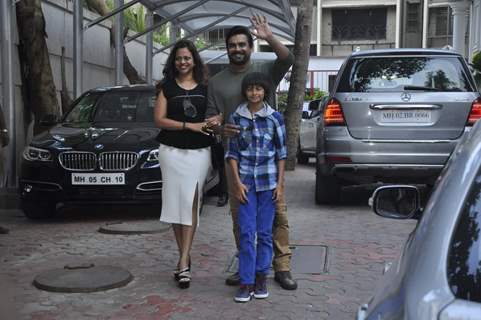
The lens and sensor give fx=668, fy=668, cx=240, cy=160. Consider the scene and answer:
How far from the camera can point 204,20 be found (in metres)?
19.1

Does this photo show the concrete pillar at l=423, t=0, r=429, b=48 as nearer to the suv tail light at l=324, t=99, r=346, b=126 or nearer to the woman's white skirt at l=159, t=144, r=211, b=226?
the suv tail light at l=324, t=99, r=346, b=126

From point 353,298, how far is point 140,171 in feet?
10.4

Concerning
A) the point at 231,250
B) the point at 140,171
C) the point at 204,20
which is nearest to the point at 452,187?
the point at 231,250

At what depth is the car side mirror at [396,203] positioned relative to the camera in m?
2.77

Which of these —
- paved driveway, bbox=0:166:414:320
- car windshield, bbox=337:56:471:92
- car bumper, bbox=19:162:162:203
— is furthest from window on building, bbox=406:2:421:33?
car bumper, bbox=19:162:162:203

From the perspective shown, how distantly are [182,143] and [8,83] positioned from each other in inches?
181

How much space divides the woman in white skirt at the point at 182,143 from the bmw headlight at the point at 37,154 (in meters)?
2.73

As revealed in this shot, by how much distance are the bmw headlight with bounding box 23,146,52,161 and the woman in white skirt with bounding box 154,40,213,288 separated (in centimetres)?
273

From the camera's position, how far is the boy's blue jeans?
450cm

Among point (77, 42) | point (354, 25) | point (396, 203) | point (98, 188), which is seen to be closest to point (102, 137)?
point (98, 188)

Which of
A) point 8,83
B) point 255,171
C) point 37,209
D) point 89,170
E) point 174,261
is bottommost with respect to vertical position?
point 174,261

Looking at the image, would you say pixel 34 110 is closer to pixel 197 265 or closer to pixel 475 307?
pixel 197 265

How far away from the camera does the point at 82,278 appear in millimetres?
5090

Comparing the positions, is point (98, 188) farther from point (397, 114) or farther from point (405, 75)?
point (405, 75)
